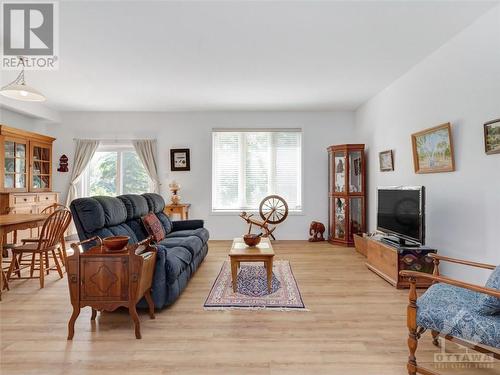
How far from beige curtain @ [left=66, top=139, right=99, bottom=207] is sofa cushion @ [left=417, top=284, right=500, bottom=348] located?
5.98 m

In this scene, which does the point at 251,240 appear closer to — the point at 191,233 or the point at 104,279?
the point at 191,233

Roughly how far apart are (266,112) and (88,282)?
175 inches

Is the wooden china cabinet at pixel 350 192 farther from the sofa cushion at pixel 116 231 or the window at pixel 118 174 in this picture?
the window at pixel 118 174

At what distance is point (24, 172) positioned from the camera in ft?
15.6

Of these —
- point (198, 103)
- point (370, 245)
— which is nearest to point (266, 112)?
point (198, 103)

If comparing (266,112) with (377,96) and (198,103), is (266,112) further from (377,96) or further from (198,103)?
(377,96)

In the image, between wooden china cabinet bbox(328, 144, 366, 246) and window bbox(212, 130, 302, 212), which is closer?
wooden china cabinet bbox(328, 144, 366, 246)

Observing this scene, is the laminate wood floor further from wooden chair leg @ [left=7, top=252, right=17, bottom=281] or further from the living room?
wooden chair leg @ [left=7, top=252, right=17, bottom=281]

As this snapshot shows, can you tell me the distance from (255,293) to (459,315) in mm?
1781

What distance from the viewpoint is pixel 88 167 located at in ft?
18.7

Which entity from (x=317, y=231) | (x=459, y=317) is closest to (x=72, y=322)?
(x=459, y=317)

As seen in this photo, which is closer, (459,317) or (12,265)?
(459,317)

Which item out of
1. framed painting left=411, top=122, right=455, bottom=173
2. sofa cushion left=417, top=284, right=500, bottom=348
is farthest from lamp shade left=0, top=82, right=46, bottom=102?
framed painting left=411, top=122, right=455, bottom=173

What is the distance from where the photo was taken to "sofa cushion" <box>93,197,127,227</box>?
2.73 metres
